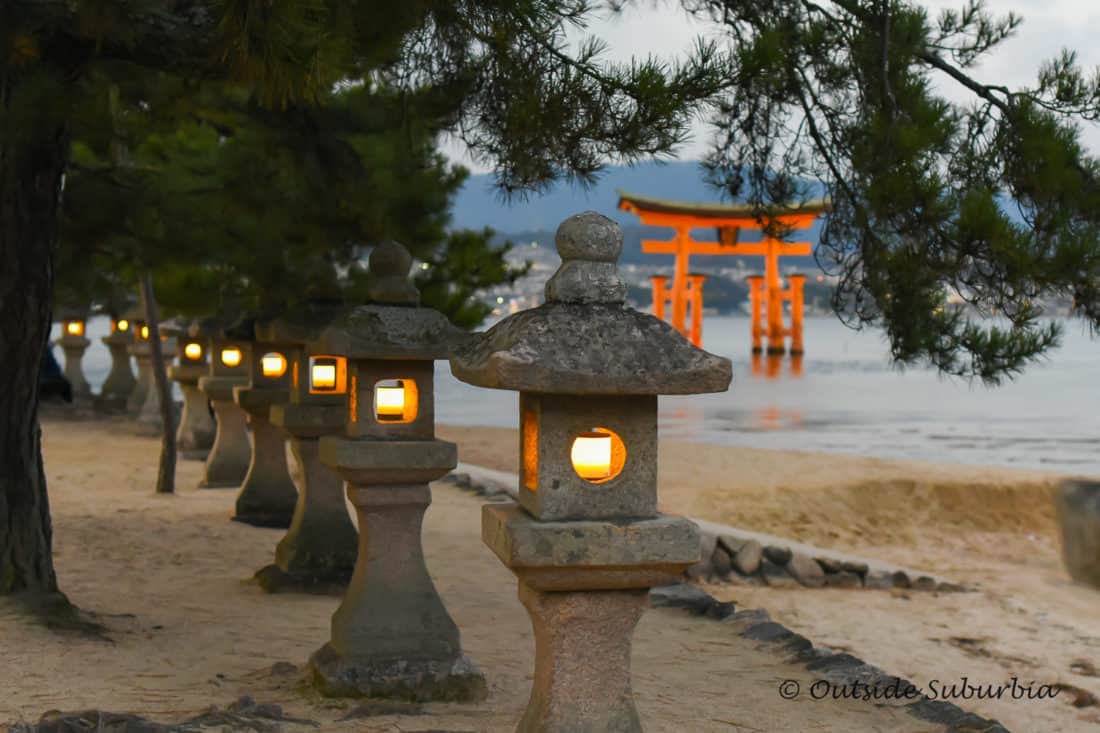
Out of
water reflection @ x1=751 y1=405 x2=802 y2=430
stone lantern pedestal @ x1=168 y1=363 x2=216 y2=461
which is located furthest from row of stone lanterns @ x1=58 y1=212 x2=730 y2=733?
water reflection @ x1=751 y1=405 x2=802 y2=430

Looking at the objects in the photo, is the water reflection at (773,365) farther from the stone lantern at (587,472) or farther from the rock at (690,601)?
the stone lantern at (587,472)

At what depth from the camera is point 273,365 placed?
26.8ft

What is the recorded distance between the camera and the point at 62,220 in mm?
6316

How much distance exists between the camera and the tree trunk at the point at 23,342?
5.20 m

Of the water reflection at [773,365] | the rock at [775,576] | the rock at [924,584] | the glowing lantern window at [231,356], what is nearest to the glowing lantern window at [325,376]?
the rock at [775,576]

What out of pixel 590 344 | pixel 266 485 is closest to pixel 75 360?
pixel 266 485

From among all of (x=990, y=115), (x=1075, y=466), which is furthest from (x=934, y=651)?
(x=1075, y=466)

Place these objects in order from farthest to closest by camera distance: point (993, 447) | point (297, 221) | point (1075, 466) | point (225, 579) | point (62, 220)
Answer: point (993, 447), point (1075, 466), point (297, 221), point (225, 579), point (62, 220)

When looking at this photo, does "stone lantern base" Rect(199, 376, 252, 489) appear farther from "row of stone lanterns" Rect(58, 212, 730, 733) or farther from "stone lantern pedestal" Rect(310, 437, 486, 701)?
"stone lantern pedestal" Rect(310, 437, 486, 701)

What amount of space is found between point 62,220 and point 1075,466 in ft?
51.8

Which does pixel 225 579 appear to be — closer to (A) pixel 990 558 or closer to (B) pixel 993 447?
(A) pixel 990 558

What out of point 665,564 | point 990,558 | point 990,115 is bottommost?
point 990,558

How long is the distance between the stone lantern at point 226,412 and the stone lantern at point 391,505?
5.36 metres

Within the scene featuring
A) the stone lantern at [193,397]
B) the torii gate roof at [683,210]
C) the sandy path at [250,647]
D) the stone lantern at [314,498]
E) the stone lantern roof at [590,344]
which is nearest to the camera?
the stone lantern roof at [590,344]
